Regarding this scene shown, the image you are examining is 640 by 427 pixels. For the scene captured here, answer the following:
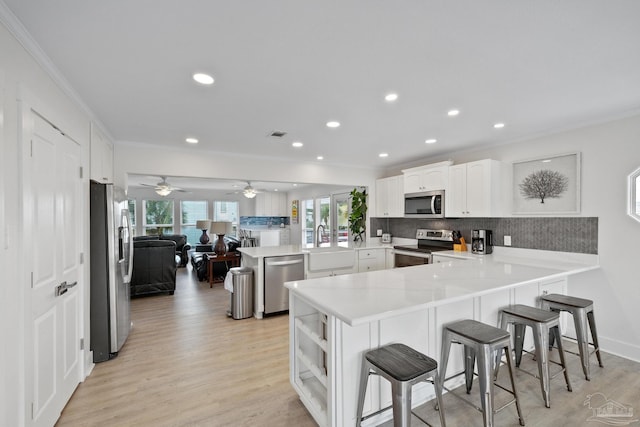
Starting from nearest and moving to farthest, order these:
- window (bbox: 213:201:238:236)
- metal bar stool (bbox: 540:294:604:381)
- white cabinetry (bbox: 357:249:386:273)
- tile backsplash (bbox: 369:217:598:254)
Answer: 1. metal bar stool (bbox: 540:294:604:381)
2. tile backsplash (bbox: 369:217:598:254)
3. white cabinetry (bbox: 357:249:386:273)
4. window (bbox: 213:201:238:236)

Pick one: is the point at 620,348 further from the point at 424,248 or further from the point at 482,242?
the point at 424,248

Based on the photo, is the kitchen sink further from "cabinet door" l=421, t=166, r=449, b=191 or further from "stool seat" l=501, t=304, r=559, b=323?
"stool seat" l=501, t=304, r=559, b=323

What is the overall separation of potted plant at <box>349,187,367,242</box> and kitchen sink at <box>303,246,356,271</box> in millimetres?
1040

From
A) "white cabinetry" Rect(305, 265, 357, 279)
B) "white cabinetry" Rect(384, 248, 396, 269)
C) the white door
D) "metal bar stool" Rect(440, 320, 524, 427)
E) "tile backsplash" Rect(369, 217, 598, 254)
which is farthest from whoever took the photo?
"white cabinetry" Rect(384, 248, 396, 269)

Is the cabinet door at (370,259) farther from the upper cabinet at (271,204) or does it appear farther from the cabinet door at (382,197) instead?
the upper cabinet at (271,204)

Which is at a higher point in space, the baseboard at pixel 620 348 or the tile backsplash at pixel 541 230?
the tile backsplash at pixel 541 230

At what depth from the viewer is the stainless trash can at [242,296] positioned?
4023 millimetres

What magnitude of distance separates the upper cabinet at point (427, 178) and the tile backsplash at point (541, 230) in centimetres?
65

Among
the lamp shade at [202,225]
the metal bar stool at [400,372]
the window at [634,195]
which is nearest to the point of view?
the metal bar stool at [400,372]

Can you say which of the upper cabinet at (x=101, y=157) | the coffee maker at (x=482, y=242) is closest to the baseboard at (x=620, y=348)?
the coffee maker at (x=482, y=242)

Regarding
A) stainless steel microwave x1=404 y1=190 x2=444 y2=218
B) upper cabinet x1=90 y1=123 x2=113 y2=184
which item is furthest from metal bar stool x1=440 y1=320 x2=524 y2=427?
upper cabinet x1=90 y1=123 x2=113 y2=184

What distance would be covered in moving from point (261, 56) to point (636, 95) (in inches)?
120

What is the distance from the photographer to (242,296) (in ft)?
13.3

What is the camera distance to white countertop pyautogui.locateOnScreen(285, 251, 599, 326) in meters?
1.65
